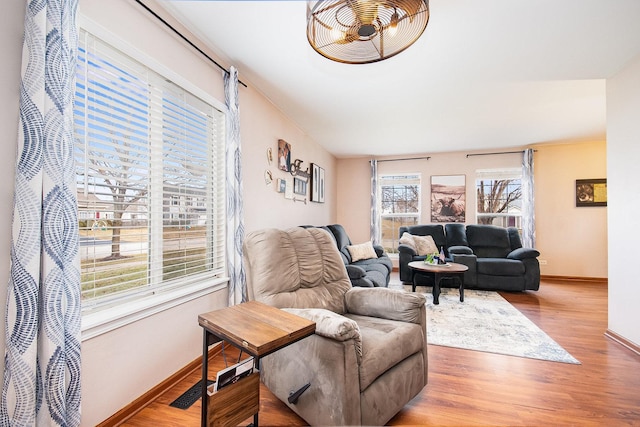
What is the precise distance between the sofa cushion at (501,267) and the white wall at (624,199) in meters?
1.44

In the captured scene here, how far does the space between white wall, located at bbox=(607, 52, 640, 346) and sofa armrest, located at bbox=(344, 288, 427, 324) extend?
2.08 meters

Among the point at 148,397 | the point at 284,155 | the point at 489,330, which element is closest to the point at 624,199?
the point at 489,330

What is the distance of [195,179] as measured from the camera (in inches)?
81.8

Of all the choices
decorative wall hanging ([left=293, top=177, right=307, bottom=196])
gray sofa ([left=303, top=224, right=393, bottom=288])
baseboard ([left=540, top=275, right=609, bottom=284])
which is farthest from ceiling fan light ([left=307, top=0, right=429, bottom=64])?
baseboard ([left=540, top=275, right=609, bottom=284])

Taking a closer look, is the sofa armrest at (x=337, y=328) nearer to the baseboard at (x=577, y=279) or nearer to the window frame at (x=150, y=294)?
the window frame at (x=150, y=294)

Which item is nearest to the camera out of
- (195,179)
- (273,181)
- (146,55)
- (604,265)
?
(146,55)

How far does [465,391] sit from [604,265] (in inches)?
189

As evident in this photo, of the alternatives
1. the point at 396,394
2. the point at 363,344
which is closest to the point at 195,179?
the point at 363,344

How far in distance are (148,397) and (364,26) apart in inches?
93.3

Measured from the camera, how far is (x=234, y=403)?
1163 millimetres

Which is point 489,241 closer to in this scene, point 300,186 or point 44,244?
point 300,186

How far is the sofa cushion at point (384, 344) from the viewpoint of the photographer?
4.31 feet

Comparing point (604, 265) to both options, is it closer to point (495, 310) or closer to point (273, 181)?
point (495, 310)

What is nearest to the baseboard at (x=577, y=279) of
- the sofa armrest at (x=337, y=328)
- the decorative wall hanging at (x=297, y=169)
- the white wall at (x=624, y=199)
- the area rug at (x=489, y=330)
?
the area rug at (x=489, y=330)
